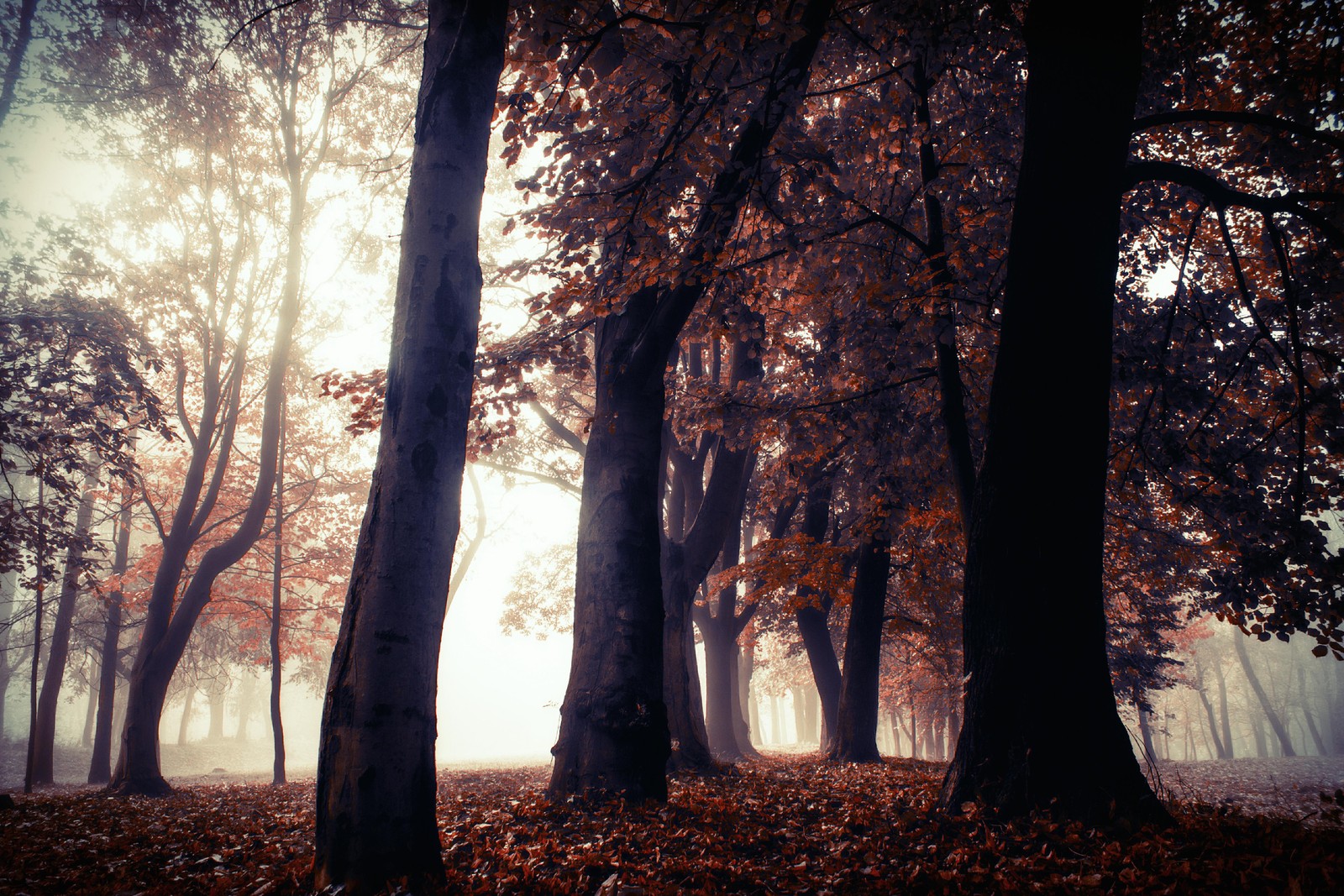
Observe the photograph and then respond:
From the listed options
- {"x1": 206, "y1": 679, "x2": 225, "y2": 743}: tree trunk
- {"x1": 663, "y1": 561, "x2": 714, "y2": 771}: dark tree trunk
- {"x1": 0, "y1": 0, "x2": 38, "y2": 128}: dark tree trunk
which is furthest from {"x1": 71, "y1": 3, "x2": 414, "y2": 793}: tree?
{"x1": 206, "y1": 679, "x2": 225, "y2": 743}: tree trunk

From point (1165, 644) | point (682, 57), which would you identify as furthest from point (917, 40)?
point (1165, 644)

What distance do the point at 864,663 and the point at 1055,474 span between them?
311 inches

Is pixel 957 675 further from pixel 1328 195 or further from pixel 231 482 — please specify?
pixel 231 482

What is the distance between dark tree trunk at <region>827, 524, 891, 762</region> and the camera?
1087 cm

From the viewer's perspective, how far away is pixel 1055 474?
160 inches

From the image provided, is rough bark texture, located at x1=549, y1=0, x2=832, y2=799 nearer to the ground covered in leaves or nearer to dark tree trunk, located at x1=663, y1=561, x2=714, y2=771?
the ground covered in leaves

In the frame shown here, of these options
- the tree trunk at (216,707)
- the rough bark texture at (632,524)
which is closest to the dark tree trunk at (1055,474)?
the rough bark texture at (632,524)

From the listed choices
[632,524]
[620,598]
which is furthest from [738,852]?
[632,524]

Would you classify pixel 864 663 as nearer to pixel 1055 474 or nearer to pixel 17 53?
pixel 1055 474

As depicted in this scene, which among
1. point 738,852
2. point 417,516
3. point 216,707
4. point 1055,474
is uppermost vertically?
point 1055,474

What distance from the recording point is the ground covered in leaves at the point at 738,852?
2.86 meters

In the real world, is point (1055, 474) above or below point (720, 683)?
above

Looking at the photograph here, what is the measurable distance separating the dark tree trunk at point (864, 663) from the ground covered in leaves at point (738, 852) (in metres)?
5.86

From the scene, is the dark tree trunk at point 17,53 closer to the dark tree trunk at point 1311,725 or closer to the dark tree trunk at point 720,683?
the dark tree trunk at point 720,683
